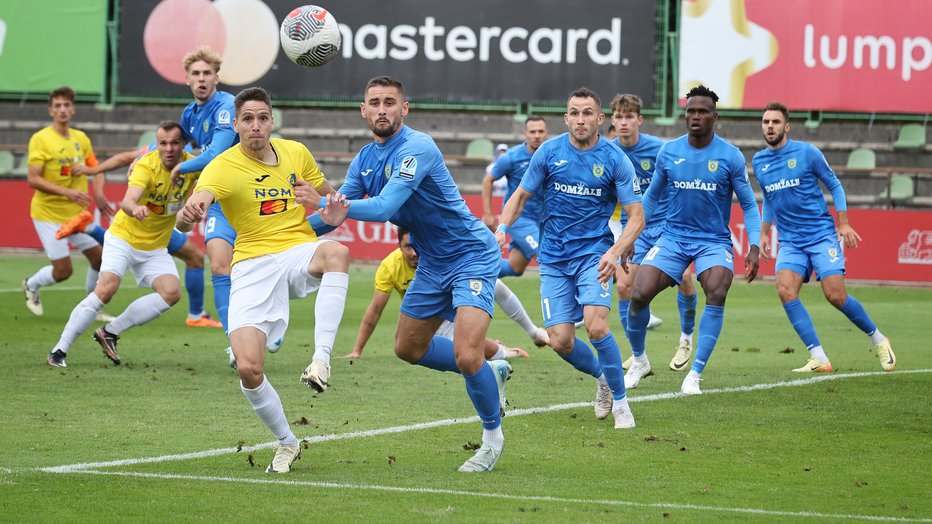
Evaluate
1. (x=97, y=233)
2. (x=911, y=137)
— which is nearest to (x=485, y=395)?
(x=97, y=233)

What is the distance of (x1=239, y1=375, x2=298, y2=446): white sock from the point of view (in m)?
7.30

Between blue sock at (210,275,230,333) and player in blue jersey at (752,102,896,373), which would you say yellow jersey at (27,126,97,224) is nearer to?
blue sock at (210,275,230,333)

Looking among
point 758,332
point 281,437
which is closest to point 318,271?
point 281,437

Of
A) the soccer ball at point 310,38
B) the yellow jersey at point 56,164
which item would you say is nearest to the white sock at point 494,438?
the soccer ball at point 310,38

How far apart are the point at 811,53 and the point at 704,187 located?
54.0 feet

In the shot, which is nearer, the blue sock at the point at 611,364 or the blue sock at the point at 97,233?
the blue sock at the point at 611,364

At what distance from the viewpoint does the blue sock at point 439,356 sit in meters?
8.48

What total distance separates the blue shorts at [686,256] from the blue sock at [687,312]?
74.1 inches

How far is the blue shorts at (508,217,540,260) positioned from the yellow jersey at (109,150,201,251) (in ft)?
15.0

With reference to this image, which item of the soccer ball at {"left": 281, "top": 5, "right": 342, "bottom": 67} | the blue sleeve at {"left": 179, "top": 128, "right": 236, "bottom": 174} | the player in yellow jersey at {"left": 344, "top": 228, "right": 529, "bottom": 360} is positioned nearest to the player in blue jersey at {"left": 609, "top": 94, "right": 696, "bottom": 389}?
the player in yellow jersey at {"left": 344, "top": 228, "right": 529, "bottom": 360}

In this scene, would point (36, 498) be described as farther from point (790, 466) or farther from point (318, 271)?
point (790, 466)

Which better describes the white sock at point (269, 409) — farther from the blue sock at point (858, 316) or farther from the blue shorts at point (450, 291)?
the blue sock at point (858, 316)

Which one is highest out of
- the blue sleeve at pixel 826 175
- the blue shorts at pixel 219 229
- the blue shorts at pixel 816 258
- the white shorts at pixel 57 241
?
the blue sleeve at pixel 826 175

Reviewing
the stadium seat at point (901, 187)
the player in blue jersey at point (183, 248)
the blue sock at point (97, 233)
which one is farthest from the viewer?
the stadium seat at point (901, 187)
